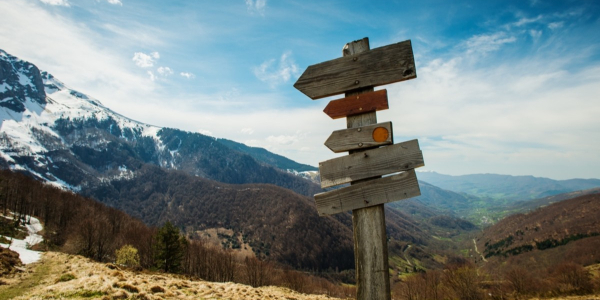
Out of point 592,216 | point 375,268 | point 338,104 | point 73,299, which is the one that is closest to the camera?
point 375,268

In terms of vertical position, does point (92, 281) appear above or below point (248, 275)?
above

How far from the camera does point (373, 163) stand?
3971 millimetres

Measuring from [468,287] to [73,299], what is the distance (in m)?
94.2

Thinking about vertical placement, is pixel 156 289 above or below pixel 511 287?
above

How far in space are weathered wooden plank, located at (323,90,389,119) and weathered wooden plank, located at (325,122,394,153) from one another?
262 mm

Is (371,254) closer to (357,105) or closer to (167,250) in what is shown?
(357,105)

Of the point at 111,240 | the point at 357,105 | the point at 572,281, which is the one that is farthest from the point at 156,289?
the point at 572,281

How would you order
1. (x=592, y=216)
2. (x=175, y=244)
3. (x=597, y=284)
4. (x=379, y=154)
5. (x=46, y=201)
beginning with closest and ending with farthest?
(x=379, y=154)
(x=175, y=244)
(x=597, y=284)
(x=46, y=201)
(x=592, y=216)

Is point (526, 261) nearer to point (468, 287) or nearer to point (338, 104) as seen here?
point (468, 287)

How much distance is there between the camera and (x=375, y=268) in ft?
11.9

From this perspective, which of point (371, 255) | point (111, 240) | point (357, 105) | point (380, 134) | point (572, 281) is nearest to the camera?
point (371, 255)

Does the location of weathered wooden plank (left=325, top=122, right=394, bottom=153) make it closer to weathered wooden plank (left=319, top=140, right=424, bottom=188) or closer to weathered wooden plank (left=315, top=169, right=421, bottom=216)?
weathered wooden plank (left=319, top=140, right=424, bottom=188)

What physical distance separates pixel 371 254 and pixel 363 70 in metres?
2.65

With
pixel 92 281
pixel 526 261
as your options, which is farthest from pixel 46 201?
pixel 526 261
